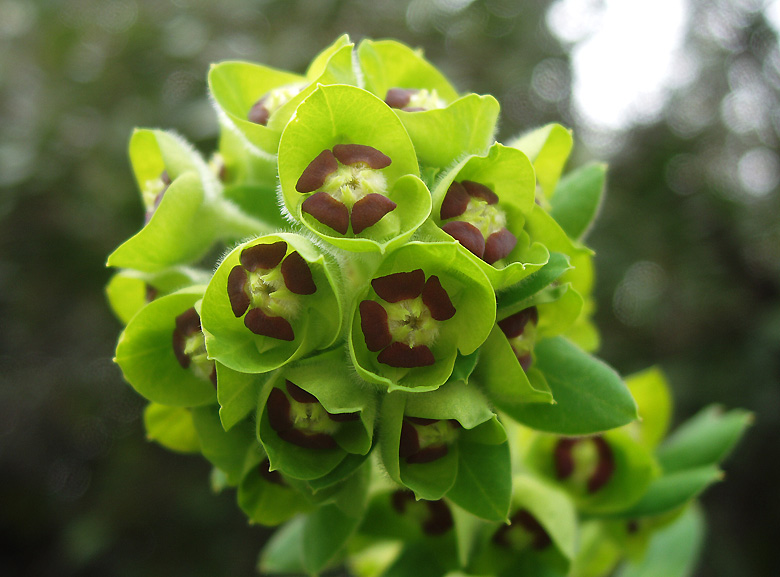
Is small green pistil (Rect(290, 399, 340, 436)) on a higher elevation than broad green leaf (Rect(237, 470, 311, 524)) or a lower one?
higher

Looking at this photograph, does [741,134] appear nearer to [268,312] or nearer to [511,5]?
[511,5]

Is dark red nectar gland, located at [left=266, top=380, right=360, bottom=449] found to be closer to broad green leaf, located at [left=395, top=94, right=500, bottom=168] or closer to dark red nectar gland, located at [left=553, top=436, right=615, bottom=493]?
broad green leaf, located at [left=395, top=94, right=500, bottom=168]

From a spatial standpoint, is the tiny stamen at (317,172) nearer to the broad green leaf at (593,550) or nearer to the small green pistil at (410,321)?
the small green pistil at (410,321)

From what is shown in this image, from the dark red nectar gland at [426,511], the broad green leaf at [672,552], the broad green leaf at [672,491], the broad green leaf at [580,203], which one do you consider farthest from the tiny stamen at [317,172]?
the broad green leaf at [672,552]

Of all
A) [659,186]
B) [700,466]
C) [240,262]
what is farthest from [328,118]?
[659,186]

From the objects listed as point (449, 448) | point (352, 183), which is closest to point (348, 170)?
point (352, 183)

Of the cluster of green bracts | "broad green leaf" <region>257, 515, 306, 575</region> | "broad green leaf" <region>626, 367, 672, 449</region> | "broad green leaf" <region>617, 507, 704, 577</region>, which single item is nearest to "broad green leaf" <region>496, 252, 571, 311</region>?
the cluster of green bracts

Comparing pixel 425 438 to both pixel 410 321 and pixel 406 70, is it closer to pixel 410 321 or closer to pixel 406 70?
pixel 410 321
